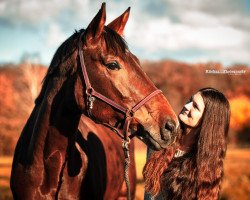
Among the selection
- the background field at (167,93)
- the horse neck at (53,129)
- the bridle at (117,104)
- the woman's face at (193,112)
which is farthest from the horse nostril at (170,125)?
the background field at (167,93)

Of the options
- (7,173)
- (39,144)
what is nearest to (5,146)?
(7,173)

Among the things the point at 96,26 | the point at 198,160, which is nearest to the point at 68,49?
the point at 96,26

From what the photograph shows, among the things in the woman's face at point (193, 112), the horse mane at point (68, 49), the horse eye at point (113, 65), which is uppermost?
the horse mane at point (68, 49)

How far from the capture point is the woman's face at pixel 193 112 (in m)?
3.38

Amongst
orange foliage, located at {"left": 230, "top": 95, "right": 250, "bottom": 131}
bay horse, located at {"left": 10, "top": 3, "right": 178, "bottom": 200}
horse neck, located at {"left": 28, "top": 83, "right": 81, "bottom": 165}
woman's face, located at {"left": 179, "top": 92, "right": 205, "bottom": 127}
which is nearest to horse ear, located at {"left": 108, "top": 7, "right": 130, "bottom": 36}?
bay horse, located at {"left": 10, "top": 3, "right": 178, "bottom": 200}

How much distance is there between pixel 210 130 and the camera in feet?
10.9

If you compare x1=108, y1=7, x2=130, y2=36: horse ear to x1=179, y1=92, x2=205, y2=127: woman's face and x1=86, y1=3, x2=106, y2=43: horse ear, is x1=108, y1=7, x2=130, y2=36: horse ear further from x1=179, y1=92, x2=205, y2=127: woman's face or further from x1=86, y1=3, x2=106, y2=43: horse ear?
x1=179, y1=92, x2=205, y2=127: woman's face

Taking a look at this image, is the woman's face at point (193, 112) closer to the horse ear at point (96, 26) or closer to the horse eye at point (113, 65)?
the horse eye at point (113, 65)

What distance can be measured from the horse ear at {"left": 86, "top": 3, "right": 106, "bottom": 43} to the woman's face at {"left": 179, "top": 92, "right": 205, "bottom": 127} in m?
1.17

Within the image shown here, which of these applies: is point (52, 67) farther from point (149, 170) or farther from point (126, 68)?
point (149, 170)

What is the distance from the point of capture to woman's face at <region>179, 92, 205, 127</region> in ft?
11.1

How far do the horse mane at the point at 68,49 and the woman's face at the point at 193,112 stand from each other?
0.95m

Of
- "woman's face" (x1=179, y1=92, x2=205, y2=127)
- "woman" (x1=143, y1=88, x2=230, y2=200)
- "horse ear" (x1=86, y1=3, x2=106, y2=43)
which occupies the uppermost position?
"horse ear" (x1=86, y1=3, x2=106, y2=43)

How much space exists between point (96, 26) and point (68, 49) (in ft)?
1.30
